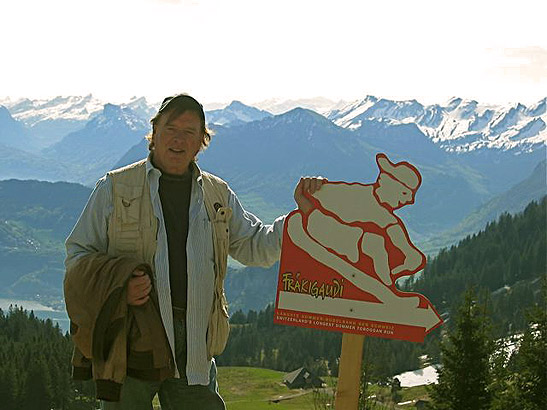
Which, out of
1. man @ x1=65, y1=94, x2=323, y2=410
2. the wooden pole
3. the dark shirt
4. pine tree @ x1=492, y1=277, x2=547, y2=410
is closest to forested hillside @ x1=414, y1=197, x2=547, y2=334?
pine tree @ x1=492, y1=277, x2=547, y2=410

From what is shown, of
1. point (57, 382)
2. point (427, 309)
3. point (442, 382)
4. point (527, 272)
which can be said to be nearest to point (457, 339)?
point (442, 382)

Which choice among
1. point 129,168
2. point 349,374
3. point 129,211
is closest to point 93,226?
point 129,211

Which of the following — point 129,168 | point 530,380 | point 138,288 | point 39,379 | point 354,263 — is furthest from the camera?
point 39,379

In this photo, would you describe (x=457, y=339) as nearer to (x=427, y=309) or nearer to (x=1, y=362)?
(x=427, y=309)

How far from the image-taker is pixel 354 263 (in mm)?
5785

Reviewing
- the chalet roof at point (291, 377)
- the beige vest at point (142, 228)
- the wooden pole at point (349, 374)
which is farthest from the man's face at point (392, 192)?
the chalet roof at point (291, 377)

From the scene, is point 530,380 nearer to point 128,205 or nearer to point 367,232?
point 367,232

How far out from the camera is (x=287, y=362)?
Result: 4557 inches

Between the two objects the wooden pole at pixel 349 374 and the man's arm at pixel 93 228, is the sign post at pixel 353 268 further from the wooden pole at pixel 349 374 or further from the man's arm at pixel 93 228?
the man's arm at pixel 93 228

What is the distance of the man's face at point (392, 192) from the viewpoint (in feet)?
19.2

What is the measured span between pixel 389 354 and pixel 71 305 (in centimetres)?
10421

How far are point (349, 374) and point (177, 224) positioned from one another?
1934 millimetres

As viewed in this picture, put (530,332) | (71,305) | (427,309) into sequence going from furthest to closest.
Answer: (530,332)
(427,309)
(71,305)

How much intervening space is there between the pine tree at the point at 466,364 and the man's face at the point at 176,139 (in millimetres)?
16312
